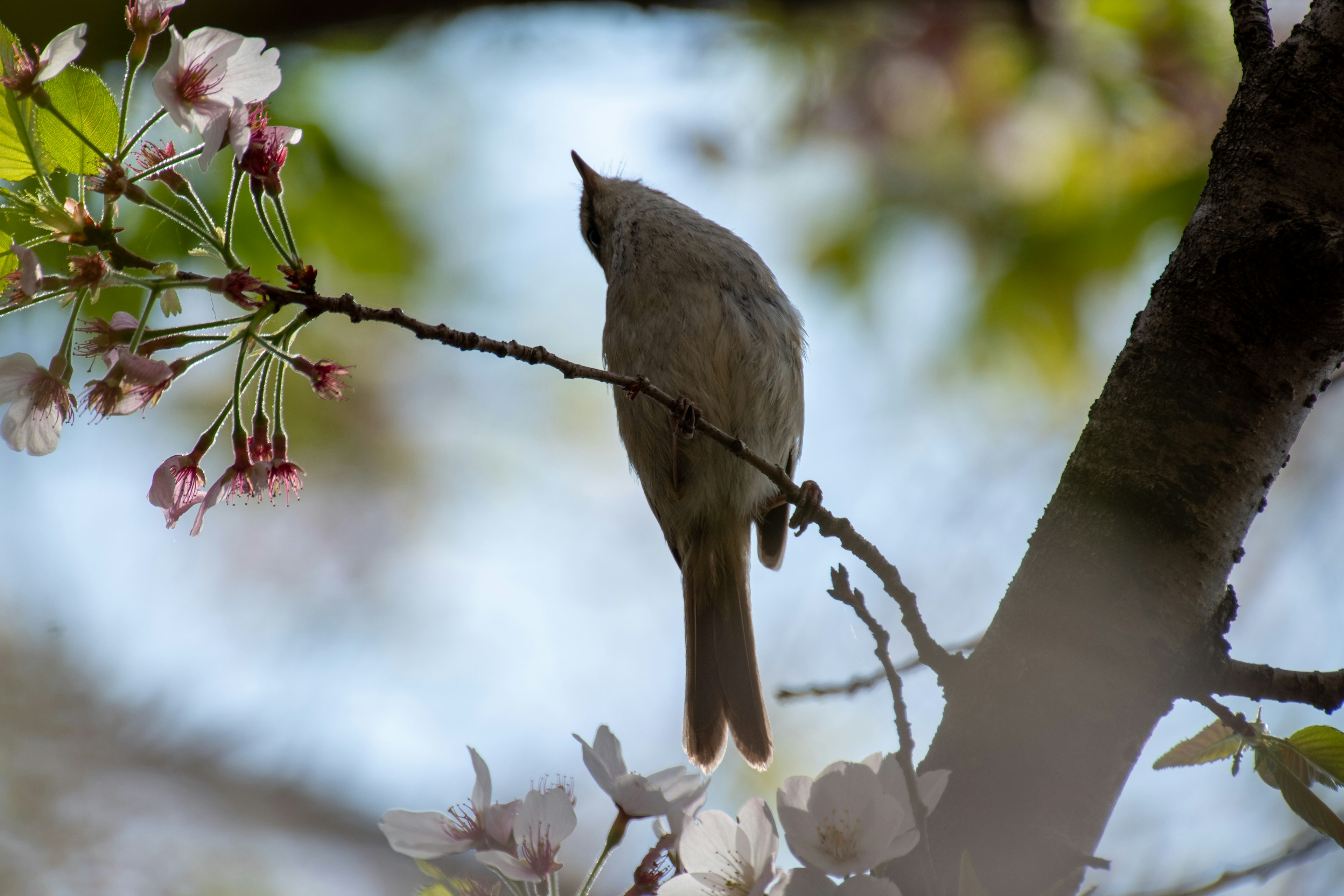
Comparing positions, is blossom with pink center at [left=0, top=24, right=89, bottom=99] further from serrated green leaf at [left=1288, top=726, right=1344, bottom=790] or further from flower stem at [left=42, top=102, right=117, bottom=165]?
serrated green leaf at [left=1288, top=726, right=1344, bottom=790]

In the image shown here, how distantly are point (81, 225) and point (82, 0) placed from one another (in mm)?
1893

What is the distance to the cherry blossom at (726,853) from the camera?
1278mm

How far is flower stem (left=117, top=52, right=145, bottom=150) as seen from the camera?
1.35 m

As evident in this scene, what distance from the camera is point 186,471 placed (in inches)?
65.1

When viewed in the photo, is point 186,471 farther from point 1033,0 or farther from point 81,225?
point 1033,0

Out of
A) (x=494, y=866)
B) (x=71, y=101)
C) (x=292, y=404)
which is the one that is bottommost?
(x=494, y=866)

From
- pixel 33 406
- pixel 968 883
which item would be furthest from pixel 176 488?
pixel 968 883

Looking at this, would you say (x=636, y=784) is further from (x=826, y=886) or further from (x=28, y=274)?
(x=28, y=274)

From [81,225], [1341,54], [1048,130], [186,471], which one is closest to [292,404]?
[186,471]

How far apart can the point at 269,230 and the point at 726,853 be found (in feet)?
3.49

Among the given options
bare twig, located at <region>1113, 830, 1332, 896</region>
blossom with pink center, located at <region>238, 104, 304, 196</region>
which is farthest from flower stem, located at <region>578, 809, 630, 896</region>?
blossom with pink center, located at <region>238, 104, 304, 196</region>

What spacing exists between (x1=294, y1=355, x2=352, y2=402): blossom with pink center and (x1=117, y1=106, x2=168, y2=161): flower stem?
353mm

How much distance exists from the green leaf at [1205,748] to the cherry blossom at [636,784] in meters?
0.75

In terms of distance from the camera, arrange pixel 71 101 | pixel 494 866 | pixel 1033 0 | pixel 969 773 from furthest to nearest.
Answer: pixel 1033 0
pixel 969 773
pixel 71 101
pixel 494 866
